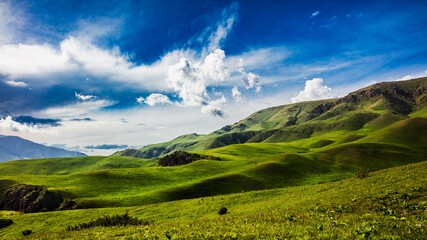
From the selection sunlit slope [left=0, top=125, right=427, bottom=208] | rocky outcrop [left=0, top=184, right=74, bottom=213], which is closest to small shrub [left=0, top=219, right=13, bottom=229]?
sunlit slope [left=0, top=125, right=427, bottom=208]

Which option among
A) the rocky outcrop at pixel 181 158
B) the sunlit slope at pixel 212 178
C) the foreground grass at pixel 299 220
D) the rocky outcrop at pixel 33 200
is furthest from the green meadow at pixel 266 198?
the rocky outcrop at pixel 181 158

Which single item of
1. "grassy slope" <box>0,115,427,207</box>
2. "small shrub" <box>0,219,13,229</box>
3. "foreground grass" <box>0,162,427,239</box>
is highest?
"foreground grass" <box>0,162,427,239</box>

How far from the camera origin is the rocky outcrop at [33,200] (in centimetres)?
5695

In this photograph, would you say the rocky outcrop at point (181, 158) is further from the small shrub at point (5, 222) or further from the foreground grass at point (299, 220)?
the small shrub at point (5, 222)

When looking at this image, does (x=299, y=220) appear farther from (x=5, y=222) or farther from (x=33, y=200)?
(x=33, y=200)

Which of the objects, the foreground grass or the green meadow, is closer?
the foreground grass

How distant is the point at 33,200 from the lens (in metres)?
59.7

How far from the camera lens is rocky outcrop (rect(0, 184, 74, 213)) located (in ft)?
187

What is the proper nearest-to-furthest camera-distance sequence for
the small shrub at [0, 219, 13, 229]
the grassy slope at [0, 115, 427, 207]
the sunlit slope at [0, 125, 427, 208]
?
the small shrub at [0, 219, 13, 229] → the sunlit slope at [0, 125, 427, 208] → the grassy slope at [0, 115, 427, 207]

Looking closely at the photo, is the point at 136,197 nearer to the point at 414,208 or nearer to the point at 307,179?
the point at 307,179

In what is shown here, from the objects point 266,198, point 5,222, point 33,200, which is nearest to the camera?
point 266,198

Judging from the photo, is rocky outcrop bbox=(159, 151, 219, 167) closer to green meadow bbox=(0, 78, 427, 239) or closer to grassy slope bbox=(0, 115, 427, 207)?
grassy slope bbox=(0, 115, 427, 207)

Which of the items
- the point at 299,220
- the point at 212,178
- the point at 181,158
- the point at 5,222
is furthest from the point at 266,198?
the point at 181,158

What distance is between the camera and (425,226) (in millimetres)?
7758
